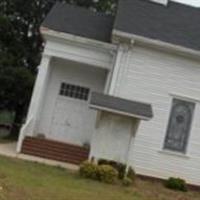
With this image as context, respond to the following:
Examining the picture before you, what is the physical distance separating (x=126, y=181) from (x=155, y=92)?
4604 millimetres

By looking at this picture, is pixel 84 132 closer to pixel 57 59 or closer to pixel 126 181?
pixel 57 59

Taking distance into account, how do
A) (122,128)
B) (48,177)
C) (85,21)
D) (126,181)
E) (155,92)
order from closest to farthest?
1. (48,177)
2. (126,181)
3. (122,128)
4. (155,92)
5. (85,21)

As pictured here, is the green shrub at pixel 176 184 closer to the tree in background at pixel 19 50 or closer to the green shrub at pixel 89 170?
the green shrub at pixel 89 170

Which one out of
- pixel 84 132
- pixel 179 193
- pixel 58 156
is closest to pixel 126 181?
pixel 179 193

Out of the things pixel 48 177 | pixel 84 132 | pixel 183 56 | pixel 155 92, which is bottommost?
pixel 48 177

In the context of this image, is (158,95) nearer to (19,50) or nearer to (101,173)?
(101,173)

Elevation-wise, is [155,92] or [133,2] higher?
[133,2]

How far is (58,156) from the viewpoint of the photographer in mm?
20969

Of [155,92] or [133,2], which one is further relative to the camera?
[133,2]

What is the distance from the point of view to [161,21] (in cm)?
2270

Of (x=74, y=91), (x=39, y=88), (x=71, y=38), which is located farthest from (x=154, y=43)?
(x=74, y=91)

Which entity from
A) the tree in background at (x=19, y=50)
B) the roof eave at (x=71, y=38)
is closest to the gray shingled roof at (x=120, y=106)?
the roof eave at (x=71, y=38)

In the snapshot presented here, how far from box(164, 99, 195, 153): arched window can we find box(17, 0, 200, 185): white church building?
1.4 inches

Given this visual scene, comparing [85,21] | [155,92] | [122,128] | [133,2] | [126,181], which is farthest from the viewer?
[85,21]
